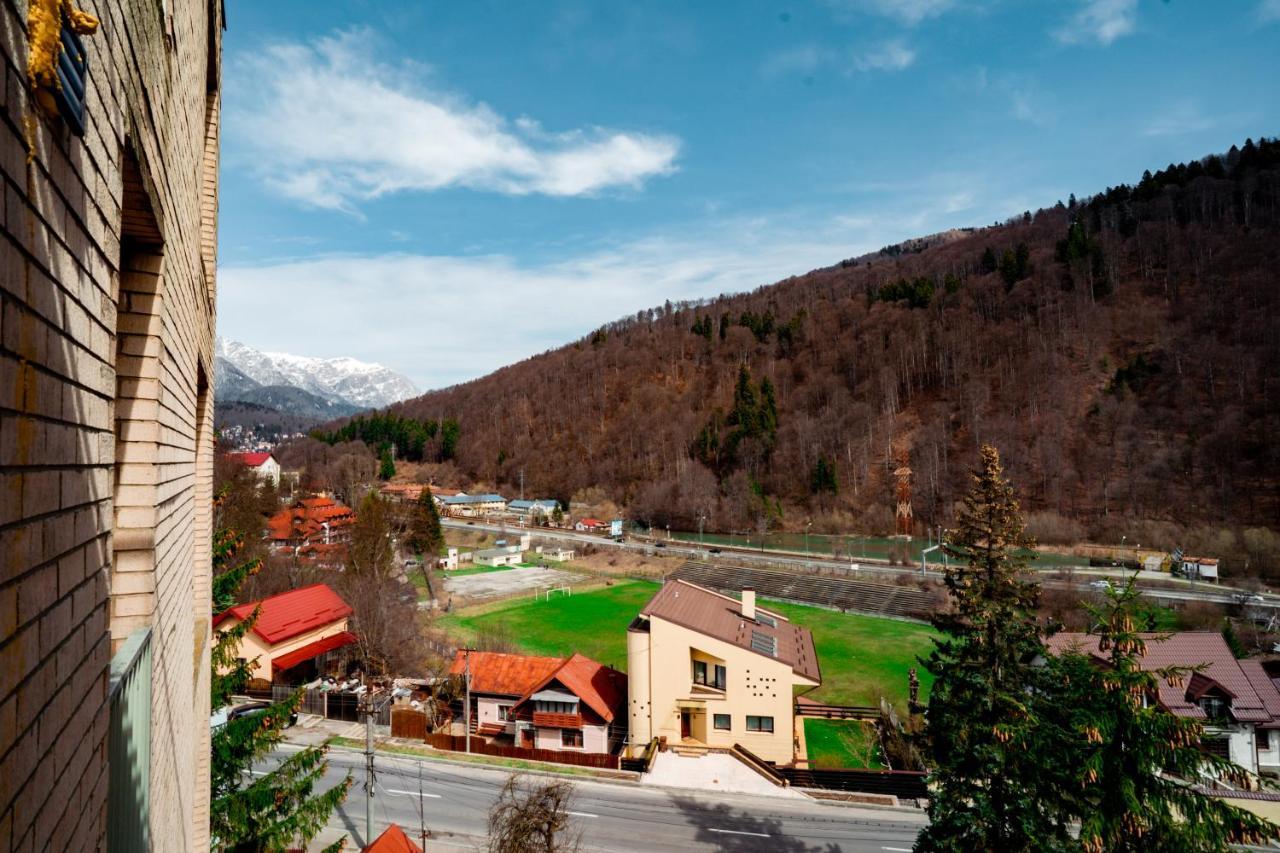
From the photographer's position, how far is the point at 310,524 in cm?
6138

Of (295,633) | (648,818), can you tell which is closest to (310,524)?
(295,633)

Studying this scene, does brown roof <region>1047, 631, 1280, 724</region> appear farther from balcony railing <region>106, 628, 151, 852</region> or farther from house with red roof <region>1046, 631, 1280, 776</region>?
balcony railing <region>106, 628, 151, 852</region>

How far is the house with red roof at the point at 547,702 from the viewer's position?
79.4ft

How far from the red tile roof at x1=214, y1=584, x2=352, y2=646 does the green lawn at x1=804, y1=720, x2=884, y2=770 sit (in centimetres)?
2072

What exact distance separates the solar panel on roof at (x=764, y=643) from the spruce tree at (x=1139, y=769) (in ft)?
53.0

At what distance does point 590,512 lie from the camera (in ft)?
291

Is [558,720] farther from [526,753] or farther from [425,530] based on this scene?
[425,530]

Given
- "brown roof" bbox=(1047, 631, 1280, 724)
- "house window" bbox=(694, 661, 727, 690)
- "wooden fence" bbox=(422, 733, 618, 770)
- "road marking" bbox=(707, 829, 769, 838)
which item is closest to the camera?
"road marking" bbox=(707, 829, 769, 838)

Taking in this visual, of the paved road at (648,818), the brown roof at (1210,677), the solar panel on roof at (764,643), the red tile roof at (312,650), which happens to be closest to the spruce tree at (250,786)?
the paved road at (648,818)

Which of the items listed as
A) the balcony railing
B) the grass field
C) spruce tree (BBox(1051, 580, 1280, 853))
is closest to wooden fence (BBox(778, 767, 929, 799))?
the grass field

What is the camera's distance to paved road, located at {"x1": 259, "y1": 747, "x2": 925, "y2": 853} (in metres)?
17.7

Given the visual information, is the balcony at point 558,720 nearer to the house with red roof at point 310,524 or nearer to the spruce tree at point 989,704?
the spruce tree at point 989,704

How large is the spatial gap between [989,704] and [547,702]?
15635 mm

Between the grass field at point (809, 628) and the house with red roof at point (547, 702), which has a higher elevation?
the house with red roof at point (547, 702)
